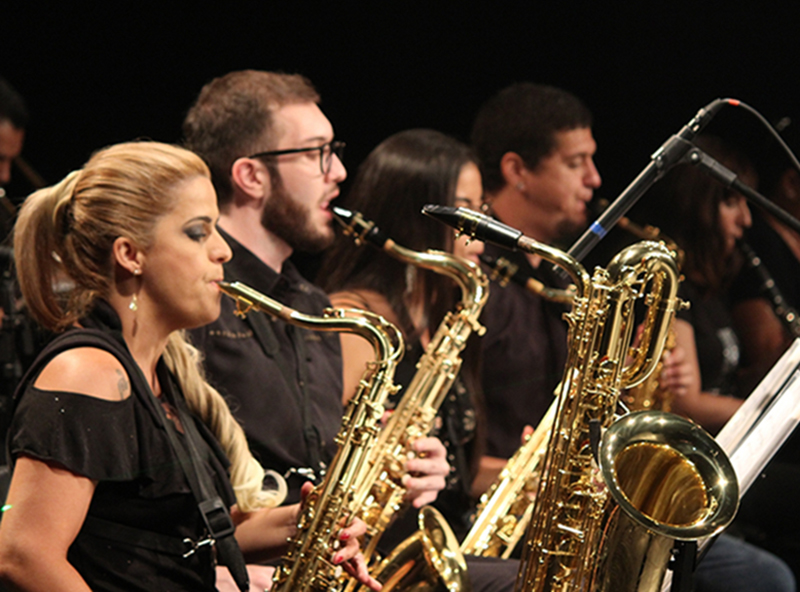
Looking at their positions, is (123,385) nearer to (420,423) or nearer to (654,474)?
(420,423)

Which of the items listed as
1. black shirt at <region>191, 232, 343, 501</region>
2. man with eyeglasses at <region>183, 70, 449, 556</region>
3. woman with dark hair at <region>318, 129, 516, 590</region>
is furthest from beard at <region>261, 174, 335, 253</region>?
woman with dark hair at <region>318, 129, 516, 590</region>

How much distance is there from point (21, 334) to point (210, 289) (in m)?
0.67

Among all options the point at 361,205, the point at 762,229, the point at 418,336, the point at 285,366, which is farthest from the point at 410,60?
the point at 762,229

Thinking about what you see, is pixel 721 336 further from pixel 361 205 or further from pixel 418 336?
pixel 361 205

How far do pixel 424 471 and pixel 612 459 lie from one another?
2.92 ft

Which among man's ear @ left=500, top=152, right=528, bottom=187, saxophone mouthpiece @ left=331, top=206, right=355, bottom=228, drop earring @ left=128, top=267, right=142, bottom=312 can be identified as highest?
man's ear @ left=500, top=152, right=528, bottom=187

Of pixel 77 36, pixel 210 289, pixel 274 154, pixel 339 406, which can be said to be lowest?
pixel 339 406

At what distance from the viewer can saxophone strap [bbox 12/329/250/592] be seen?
1899mm

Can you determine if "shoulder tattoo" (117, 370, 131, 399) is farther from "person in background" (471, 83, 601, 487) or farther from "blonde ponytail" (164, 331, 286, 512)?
"person in background" (471, 83, 601, 487)

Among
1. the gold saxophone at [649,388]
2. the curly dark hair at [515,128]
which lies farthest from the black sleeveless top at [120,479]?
the gold saxophone at [649,388]

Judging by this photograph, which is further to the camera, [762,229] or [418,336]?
[762,229]

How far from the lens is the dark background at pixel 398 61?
8.50 feet

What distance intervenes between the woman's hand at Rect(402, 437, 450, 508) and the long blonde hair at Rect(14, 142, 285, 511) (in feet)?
3.19

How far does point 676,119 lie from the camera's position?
11.1 feet
